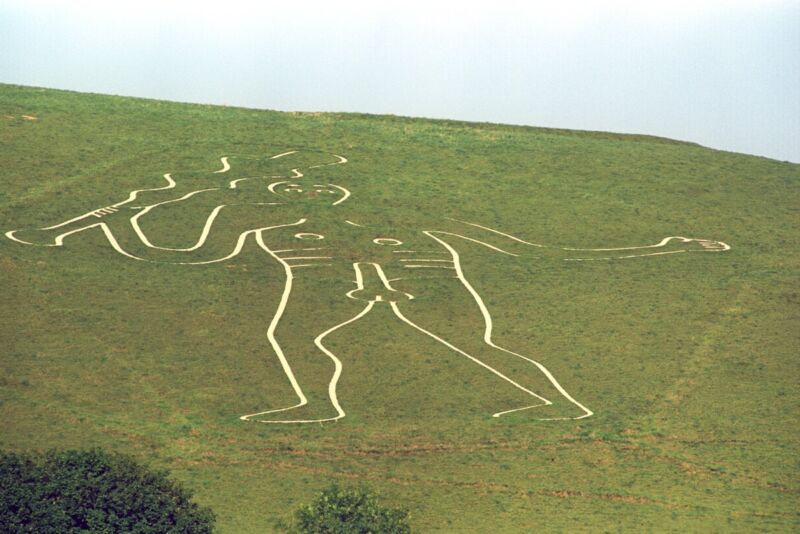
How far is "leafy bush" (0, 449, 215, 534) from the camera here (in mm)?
33531

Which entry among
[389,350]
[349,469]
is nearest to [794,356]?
[389,350]

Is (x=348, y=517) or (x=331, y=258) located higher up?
(x=331, y=258)

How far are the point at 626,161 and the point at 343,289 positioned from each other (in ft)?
106

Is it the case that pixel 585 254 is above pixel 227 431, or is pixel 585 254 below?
above

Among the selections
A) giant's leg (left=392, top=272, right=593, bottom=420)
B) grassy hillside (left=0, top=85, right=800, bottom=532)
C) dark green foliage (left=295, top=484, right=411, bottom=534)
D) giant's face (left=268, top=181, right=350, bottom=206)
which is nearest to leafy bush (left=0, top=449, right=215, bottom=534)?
dark green foliage (left=295, top=484, right=411, bottom=534)

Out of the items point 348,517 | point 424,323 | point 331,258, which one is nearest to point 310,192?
point 331,258

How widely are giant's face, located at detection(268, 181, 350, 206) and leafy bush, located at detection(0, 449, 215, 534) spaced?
4044cm

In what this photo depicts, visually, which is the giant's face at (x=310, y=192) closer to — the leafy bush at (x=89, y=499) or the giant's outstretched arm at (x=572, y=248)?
the giant's outstretched arm at (x=572, y=248)

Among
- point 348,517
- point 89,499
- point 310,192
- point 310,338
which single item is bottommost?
point 348,517

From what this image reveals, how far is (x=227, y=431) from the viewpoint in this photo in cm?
5028

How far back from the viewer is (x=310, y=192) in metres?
77.2

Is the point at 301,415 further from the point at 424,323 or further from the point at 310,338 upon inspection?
the point at 424,323

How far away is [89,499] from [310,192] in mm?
43864

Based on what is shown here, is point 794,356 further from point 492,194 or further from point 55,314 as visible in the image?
point 55,314
